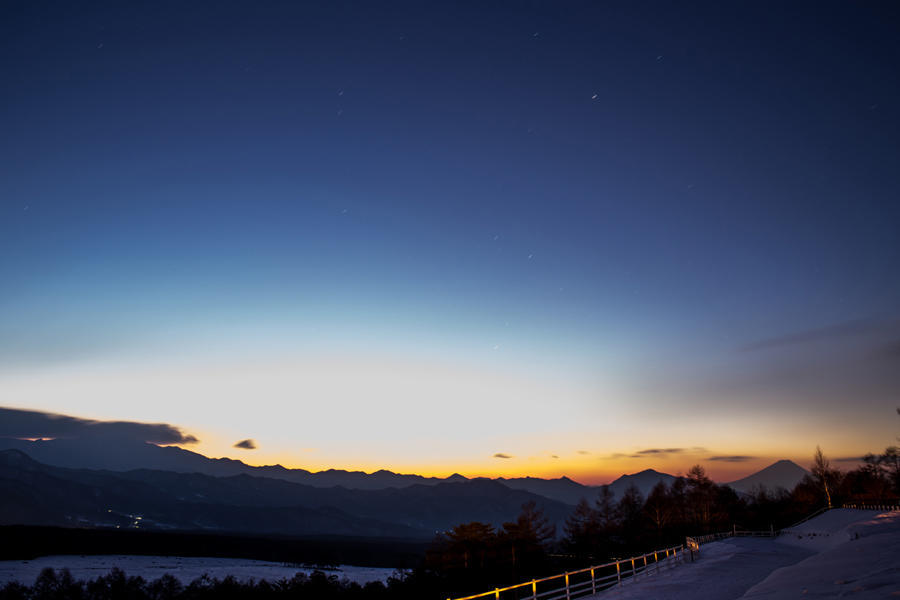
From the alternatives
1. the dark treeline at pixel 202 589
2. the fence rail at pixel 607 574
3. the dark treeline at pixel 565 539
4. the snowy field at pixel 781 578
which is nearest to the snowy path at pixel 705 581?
the snowy field at pixel 781 578

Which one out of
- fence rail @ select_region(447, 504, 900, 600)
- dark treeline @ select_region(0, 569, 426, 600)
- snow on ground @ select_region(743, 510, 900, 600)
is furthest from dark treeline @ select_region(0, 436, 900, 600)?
snow on ground @ select_region(743, 510, 900, 600)

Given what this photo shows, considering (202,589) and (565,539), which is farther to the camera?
(202,589)

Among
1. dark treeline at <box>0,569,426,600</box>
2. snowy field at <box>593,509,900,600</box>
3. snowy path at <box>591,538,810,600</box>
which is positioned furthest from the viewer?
dark treeline at <box>0,569,426,600</box>

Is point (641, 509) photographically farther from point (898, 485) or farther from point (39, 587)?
point (39, 587)

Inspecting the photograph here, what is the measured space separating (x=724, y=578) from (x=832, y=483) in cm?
11751

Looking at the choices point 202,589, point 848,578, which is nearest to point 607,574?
point 848,578

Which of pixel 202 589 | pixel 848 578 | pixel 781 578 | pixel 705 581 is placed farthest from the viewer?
pixel 202 589

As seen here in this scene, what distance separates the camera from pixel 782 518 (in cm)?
10044

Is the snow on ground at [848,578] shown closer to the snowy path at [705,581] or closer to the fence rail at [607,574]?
the snowy path at [705,581]

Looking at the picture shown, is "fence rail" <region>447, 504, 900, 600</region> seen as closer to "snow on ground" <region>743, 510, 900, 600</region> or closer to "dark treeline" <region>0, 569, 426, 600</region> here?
"snow on ground" <region>743, 510, 900, 600</region>

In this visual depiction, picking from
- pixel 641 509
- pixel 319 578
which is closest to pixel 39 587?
pixel 319 578

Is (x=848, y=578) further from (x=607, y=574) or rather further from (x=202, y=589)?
(x=202, y=589)

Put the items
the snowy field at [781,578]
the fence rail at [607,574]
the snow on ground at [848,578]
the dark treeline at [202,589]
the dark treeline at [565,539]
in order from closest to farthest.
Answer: the snow on ground at [848,578] → the snowy field at [781,578] → the fence rail at [607,574] → the dark treeline at [565,539] → the dark treeline at [202,589]

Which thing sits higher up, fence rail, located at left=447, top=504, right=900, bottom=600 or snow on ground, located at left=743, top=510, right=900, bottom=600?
snow on ground, located at left=743, top=510, right=900, bottom=600
